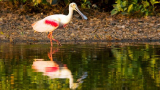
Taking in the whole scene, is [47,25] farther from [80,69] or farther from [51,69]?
[80,69]

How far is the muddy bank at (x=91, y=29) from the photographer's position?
19.0m

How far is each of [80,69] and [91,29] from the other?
34.0 feet

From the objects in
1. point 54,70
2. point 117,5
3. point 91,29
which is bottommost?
point 54,70

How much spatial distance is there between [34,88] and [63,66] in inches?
120

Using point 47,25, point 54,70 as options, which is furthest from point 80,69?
point 47,25

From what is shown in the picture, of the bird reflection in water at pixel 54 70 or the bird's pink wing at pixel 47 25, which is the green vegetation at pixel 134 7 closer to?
the bird's pink wing at pixel 47 25

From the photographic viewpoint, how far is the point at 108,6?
80.0 feet

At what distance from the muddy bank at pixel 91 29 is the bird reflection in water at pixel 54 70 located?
263 inches

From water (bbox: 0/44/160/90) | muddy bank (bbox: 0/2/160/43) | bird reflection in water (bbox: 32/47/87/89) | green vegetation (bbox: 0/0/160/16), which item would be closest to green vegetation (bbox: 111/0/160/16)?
green vegetation (bbox: 0/0/160/16)

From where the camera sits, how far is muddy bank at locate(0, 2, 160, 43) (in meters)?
19.0

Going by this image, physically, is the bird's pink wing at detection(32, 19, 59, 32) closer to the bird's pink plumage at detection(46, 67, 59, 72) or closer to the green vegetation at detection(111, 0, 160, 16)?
the green vegetation at detection(111, 0, 160, 16)

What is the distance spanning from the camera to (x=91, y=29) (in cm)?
2042

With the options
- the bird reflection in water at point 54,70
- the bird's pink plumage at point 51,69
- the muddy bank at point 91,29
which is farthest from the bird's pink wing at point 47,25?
the bird's pink plumage at point 51,69

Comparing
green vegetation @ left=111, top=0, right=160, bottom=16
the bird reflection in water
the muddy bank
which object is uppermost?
green vegetation @ left=111, top=0, right=160, bottom=16
